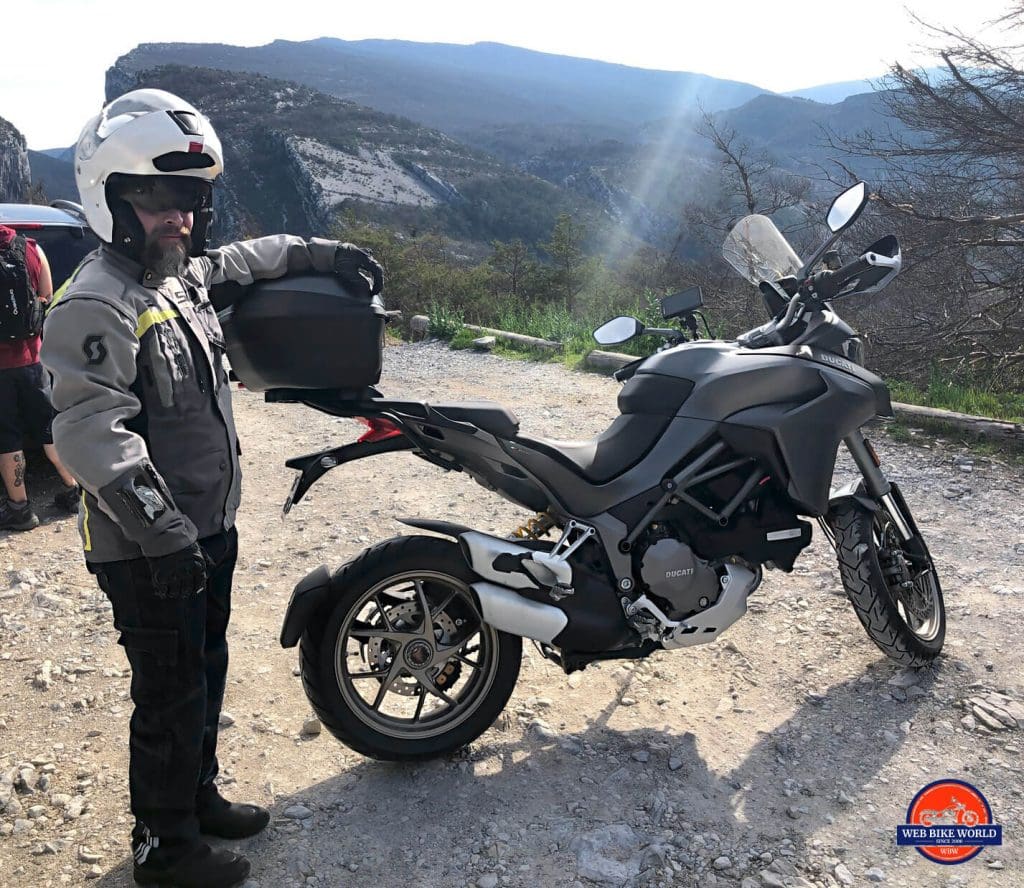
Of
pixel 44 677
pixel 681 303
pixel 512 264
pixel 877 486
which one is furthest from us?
pixel 512 264

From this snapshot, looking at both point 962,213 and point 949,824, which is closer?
point 949,824

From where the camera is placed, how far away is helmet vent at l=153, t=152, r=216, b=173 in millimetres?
2098

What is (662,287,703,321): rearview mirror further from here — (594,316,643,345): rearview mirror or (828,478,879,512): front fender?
(828,478,879,512): front fender

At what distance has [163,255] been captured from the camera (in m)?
2.14

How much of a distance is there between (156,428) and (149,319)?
11.0 inches

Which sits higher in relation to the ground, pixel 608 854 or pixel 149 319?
pixel 149 319

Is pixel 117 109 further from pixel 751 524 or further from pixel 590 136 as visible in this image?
pixel 590 136

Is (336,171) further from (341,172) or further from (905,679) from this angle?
(905,679)

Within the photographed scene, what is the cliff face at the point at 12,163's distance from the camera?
60.6m

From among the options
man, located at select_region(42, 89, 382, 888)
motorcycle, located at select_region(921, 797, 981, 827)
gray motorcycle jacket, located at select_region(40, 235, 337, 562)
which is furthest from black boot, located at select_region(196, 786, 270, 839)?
motorcycle, located at select_region(921, 797, 981, 827)

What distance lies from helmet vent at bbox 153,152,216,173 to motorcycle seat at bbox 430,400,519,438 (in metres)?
0.96

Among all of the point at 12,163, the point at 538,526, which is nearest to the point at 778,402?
the point at 538,526

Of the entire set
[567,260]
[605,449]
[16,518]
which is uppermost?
[605,449]

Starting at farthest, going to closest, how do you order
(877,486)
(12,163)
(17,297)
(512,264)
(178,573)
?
1. (12,163)
2. (512,264)
3. (17,297)
4. (877,486)
5. (178,573)
